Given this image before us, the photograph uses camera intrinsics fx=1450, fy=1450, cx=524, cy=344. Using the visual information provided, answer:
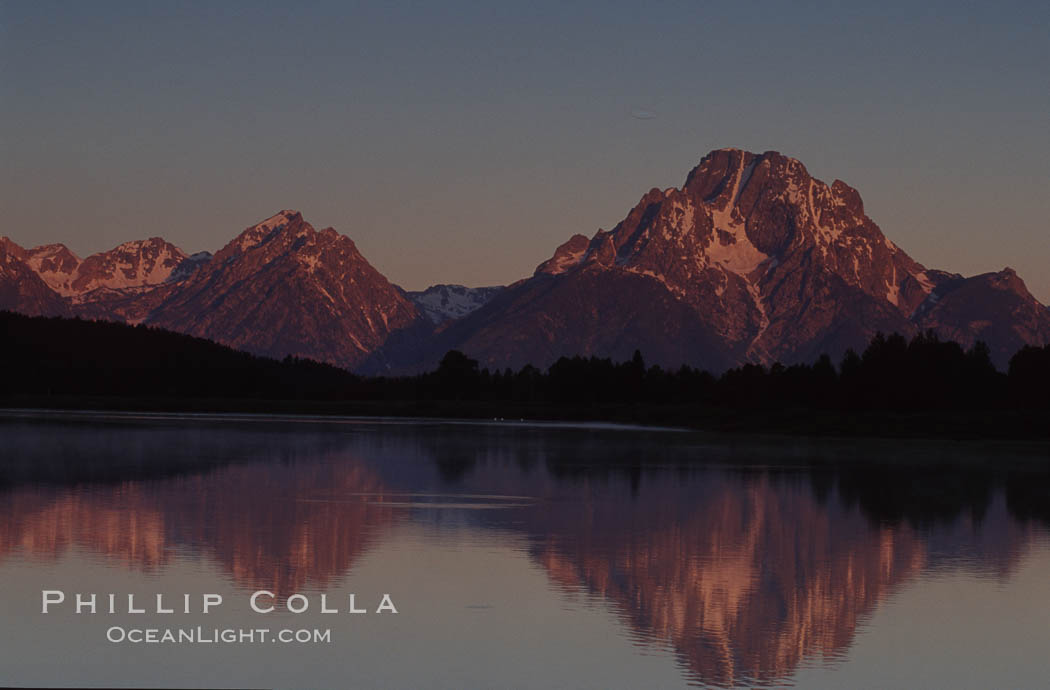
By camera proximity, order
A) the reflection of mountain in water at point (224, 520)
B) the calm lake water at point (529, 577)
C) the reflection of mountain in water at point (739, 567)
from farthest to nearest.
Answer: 1. the reflection of mountain in water at point (224, 520)
2. the reflection of mountain in water at point (739, 567)
3. the calm lake water at point (529, 577)

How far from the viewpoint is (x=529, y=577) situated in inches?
1335

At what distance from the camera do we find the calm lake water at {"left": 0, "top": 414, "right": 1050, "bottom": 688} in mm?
24391

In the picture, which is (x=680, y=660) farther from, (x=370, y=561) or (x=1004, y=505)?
(x=1004, y=505)

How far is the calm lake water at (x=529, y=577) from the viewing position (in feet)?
80.0

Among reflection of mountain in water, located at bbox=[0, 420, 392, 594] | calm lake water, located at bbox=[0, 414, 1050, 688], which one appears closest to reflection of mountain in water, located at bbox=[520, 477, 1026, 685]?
calm lake water, located at bbox=[0, 414, 1050, 688]

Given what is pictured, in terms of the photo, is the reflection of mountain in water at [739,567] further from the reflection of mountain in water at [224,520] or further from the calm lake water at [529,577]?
the reflection of mountain in water at [224,520]

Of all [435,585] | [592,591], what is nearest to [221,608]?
[435,585]

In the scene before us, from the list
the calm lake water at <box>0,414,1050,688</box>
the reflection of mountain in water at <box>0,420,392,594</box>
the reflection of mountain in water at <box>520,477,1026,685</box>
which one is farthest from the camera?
the reflection of mountain in water at <box>0,420,392,594</box>

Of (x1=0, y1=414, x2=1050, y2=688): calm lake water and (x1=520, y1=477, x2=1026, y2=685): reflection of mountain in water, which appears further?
(x1=520, y1=477, x2=1026, y2=685): reflection of mountain in water

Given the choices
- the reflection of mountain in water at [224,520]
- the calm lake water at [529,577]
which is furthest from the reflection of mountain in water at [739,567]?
the reflection of mountain in water at [224,520]

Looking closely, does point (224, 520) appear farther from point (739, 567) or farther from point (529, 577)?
point (739, 567)

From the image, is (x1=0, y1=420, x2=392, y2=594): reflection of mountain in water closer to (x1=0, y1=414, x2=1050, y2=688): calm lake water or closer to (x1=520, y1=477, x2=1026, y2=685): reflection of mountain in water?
(x1=0, y1=414, x2=1050, y2=688): calm lake water

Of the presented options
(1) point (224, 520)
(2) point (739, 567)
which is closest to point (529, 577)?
(2) point (739, 567)

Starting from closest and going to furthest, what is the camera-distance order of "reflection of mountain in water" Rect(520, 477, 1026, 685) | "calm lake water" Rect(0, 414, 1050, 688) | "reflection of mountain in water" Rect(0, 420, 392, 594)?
"calm lake water" Rect(0, 414, 1050, 688) → "reflection of mountain in water" Rect(520, 477, 1026, 685) → "reflection of mountain in water" Rect(0, 420, 392, 594)
